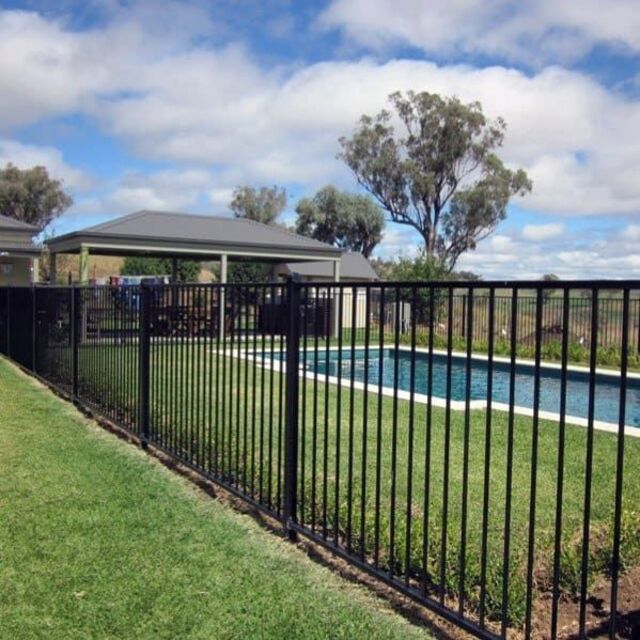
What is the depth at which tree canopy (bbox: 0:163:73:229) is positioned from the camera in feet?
159

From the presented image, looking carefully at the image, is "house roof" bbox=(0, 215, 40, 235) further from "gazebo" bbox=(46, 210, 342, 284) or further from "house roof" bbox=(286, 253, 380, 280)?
"house roof" bbox=(286, 253, 380, 280)

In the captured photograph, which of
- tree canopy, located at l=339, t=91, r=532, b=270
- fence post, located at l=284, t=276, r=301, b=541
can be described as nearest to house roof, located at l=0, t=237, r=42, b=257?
fence post, located at l=284, t=276, r=301, b=541

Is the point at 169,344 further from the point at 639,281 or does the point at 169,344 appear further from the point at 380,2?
the point at 380,2

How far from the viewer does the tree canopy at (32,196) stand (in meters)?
48.5

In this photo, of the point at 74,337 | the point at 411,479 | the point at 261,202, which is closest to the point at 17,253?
the point at 74,337

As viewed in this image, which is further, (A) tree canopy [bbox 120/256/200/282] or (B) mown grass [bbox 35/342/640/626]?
(A) tree canopy [bbox 120/256/200/282]

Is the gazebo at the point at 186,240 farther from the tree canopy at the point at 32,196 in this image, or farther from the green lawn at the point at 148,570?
the tree canopy at the point at 32,196

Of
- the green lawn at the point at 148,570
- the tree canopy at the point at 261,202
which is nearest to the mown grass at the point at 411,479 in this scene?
the green lawn at the point at 148,570

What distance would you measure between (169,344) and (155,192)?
7009cm

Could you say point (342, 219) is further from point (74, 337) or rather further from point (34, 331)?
point (74, 337)

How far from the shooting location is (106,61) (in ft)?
62.8

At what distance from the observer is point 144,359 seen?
6434mm

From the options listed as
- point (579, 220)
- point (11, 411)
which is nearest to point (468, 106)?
point (579, 220)

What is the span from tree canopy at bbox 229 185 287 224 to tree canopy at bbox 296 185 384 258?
5.40m
